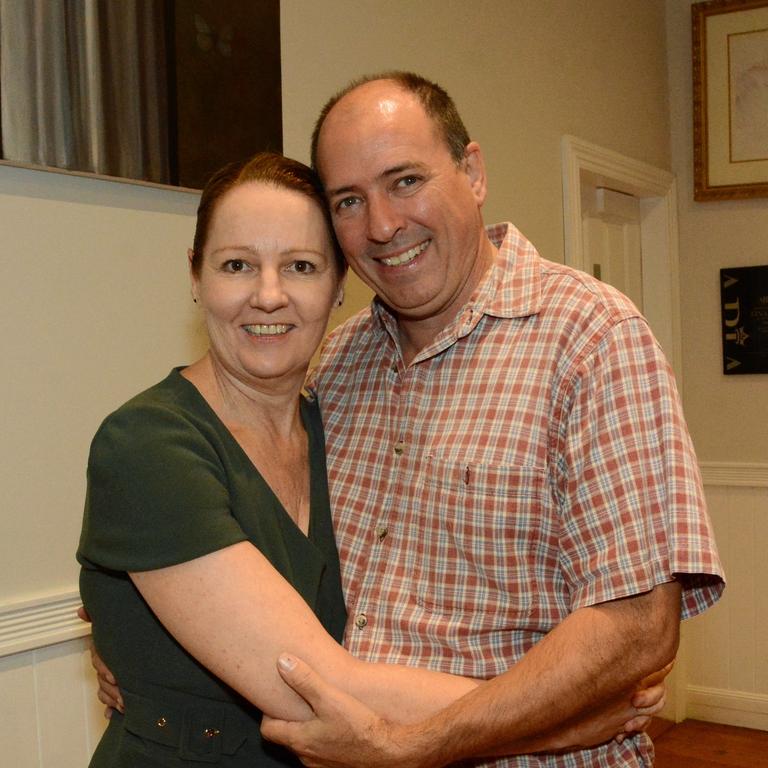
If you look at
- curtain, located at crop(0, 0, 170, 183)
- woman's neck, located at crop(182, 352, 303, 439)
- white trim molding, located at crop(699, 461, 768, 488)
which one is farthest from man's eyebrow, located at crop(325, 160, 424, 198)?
white trim molding, located at crop(699, 461, 768, 488)

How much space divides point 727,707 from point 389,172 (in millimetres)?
3389

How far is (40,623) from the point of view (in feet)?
5.75

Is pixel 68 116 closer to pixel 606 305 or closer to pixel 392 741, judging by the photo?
pixel 606 305

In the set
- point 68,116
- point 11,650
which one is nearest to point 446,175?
point 68,116

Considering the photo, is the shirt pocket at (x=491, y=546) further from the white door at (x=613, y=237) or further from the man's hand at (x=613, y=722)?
the white door at (x=613, y=237)

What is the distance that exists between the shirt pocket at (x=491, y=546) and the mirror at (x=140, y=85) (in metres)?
0.87

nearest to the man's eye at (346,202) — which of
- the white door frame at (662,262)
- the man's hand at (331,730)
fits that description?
the man's hand at (331,730)

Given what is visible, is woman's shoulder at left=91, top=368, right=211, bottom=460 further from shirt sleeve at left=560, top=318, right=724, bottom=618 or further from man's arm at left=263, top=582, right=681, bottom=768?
shirt sleeve at left=560, top=318, right=724, bottom=618

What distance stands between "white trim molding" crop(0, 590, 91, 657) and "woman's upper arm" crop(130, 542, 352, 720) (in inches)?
24.5

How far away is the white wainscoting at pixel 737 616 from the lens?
4.05 meters

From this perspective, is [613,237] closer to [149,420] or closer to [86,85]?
[86,85]

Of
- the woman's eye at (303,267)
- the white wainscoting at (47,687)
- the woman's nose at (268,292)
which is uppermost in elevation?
the woman's eye at (303,267)

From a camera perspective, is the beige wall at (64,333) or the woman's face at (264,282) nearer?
the woman's face at (264,282)

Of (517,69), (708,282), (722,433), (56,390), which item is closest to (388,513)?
(56,390)
